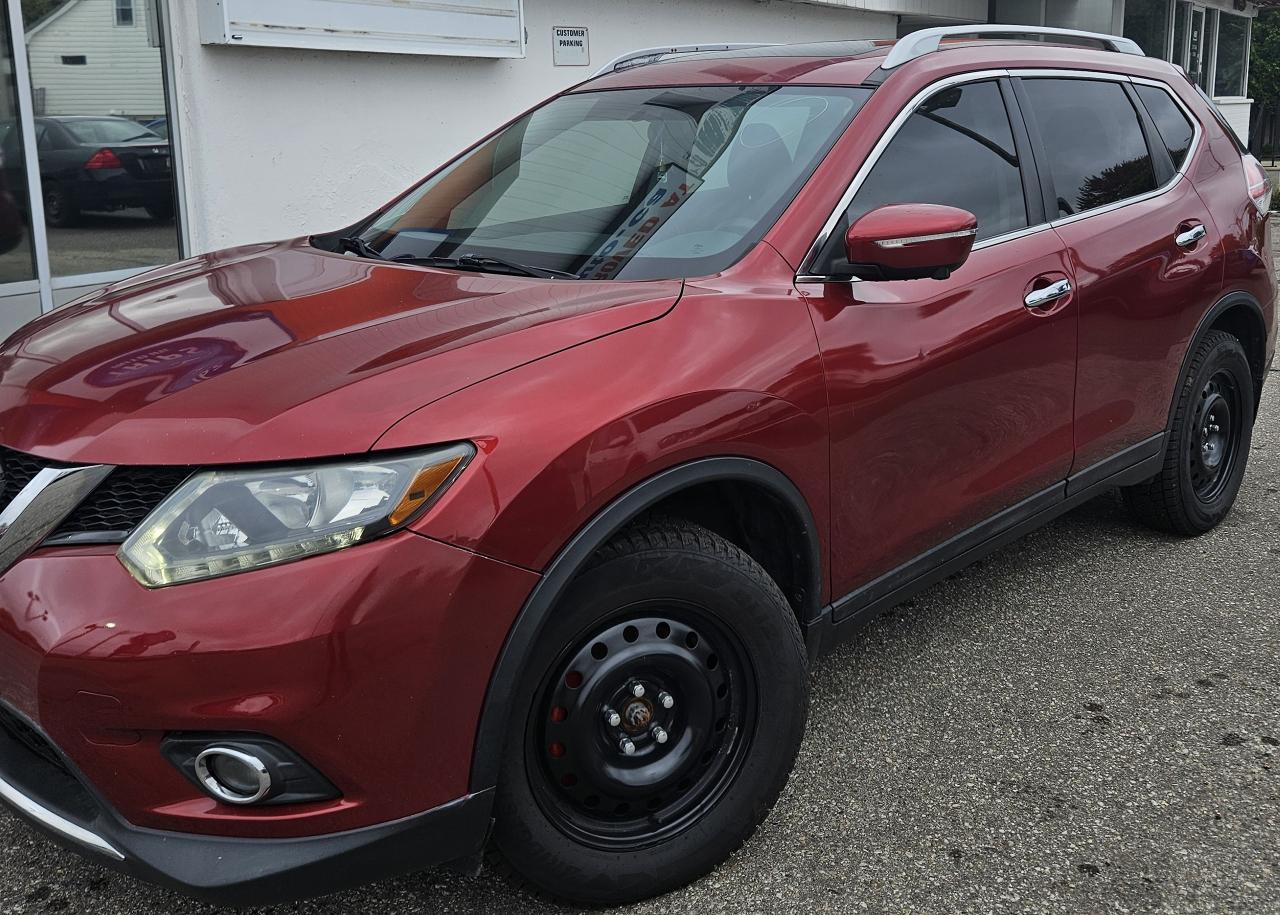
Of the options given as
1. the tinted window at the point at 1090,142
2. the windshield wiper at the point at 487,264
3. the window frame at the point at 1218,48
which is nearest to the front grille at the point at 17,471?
the windshield wiper at the point at 487,264

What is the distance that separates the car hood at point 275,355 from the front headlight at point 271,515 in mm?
41

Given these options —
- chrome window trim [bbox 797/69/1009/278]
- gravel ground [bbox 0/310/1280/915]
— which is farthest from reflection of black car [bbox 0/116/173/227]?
chrome window trim [bbox 797/69/1009/278]

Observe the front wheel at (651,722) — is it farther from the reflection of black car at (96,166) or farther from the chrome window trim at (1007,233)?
the reflection of black car at (96,166)

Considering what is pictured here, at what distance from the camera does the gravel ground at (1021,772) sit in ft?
8.16

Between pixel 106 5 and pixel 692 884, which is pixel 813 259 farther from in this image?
pixel 106 5

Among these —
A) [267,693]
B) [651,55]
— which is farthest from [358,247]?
[267,693]

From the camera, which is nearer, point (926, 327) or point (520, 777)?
point (520, 777)

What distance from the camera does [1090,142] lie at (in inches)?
148

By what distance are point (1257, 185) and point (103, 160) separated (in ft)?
19.3

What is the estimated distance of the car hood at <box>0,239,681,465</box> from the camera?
2020mm

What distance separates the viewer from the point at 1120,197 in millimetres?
3797

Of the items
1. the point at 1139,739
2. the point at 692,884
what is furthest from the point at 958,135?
→ the point at 692,884

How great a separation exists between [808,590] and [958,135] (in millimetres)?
1357

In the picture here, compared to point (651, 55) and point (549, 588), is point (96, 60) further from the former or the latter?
point (549, 588)
